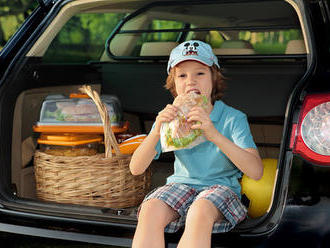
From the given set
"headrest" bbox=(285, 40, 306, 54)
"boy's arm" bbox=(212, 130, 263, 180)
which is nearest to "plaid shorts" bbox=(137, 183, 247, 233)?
"boy's arm" bbox=(212, 130, 263, 180)

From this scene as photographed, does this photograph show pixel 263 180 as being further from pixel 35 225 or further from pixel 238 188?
pixel 35 225

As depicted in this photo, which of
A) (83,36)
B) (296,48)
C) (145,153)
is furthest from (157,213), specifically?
(83,36)

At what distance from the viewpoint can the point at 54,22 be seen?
8.83 feet

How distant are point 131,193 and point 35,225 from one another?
22.2 inches

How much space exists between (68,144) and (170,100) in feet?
3.09

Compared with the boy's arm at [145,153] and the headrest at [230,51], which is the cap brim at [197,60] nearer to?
the boy's arm at [145,153]

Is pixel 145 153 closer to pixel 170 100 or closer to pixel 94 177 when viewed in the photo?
pixel 94 177

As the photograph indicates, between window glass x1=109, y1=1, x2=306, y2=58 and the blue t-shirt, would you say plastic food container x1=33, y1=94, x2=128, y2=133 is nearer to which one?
the blue t-shirt

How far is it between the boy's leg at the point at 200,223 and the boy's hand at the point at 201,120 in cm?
25

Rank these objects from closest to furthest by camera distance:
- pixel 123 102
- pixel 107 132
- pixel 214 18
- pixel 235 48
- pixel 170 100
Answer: pixel 107 132 → pixel 170 100 → pixel 123 102 → pixel 235 48 → pixel 214 18

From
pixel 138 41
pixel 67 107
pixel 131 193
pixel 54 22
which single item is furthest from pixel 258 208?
pixel 138 41

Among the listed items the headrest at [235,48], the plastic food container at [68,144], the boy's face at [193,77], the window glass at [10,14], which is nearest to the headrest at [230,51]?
the headrest at [235,48]

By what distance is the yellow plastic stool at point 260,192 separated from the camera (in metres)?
2.28

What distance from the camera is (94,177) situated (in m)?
2.51
